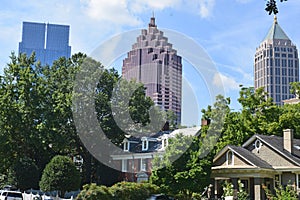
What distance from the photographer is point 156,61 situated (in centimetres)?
4275

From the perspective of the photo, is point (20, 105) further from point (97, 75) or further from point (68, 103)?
point (97, 75)

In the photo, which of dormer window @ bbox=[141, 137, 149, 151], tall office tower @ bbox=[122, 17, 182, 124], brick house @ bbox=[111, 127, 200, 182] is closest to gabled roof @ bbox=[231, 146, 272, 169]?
tall office tower @ bbox=[122, 17, 182, 124]

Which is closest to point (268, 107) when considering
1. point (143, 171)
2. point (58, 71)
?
point (143, 171)

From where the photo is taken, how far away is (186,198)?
121 ft

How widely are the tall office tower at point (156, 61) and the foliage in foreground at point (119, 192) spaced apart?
411 inches

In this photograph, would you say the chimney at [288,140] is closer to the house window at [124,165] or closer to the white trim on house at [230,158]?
the white trim on house at [230,158]

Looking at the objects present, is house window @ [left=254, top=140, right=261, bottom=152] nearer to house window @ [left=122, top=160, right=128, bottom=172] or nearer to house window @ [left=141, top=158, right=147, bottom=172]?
house window @ [left=141, top=158, right=147, bottom=172]

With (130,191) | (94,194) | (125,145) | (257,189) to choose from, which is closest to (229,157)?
(257,189)

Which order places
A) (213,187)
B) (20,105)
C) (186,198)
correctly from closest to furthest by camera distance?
(186,198), (213,187), (20,105)

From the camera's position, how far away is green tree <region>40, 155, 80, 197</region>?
136 ft

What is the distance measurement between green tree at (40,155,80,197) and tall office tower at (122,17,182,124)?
428 inches

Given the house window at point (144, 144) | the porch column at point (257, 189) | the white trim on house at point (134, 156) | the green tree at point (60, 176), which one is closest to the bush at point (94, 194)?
the green tree at point (60, 176)

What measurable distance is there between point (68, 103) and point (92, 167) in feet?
28.7

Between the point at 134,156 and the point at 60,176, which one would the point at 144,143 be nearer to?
the point at 134,156
